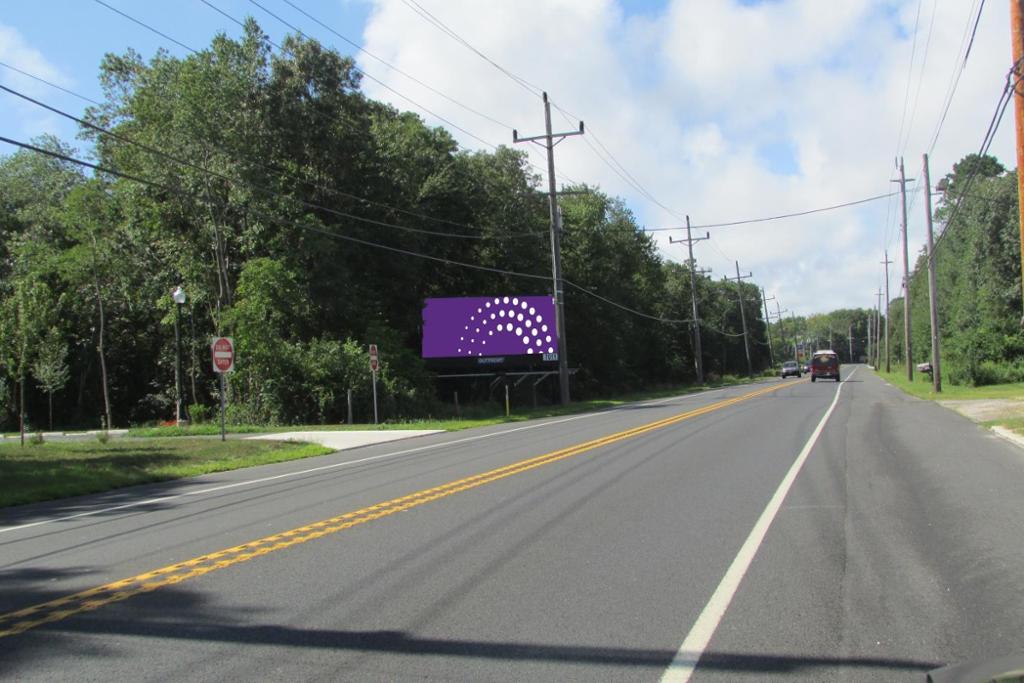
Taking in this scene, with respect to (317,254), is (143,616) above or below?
below

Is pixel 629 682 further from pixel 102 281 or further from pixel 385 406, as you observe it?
pixel 102 281

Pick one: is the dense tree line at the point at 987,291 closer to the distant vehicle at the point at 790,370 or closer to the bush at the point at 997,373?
the bush at the point at 997,373

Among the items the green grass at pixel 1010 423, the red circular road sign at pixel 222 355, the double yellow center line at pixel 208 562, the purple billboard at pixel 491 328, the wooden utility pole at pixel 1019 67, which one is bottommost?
the green grass at pixel 1010 423

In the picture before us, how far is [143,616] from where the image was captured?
5676 millimetres

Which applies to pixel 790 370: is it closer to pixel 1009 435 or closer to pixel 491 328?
pixel 491 328

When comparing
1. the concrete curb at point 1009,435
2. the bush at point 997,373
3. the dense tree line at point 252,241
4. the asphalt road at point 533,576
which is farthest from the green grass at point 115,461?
the bush at point 997,373

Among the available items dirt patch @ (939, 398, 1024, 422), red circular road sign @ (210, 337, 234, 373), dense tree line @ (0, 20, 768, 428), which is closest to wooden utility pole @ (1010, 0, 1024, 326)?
dirt patch @ (939, 398, 1024, 422)

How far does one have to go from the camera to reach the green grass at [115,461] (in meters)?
13.5

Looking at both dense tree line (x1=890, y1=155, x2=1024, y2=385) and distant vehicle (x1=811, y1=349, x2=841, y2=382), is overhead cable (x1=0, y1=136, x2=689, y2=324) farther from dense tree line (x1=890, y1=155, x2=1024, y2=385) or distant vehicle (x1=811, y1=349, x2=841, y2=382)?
dense tree line (x1=890, y1=155, x2=1024, y2=385)

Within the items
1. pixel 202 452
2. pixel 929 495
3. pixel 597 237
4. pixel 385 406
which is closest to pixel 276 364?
pixel 385 406

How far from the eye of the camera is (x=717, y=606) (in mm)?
5617

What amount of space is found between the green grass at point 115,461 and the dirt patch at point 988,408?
17.9 meters

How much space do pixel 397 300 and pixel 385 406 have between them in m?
12.3

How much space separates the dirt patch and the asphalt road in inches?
408
